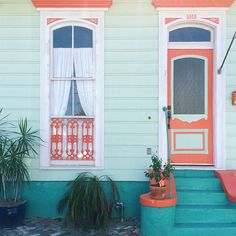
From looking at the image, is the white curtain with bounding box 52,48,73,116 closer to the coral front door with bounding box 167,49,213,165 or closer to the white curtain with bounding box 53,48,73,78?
the white curtain with bounding box 53,48,73,78

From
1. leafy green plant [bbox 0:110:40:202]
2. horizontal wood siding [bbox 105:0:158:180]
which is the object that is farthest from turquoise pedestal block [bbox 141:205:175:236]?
leafy green plant [bbox 0:110:40:202]

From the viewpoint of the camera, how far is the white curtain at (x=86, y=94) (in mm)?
6008

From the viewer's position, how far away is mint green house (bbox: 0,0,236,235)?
19.3ft

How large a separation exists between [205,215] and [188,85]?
2.26 metres

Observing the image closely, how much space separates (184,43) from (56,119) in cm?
261

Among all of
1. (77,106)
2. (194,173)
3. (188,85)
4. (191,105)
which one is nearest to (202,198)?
(194,173)

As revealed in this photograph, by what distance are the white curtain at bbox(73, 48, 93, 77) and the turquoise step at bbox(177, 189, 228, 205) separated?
2.54 meters

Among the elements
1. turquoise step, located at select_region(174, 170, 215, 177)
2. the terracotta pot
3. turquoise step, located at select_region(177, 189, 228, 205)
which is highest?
turquoise step, located at select_region(174, 170, 215, 177)

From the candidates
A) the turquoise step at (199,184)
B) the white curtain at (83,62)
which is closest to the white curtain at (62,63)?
the white curtain at (83,62)

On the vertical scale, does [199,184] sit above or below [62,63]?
below

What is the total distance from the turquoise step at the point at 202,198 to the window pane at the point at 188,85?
1471 millimetres

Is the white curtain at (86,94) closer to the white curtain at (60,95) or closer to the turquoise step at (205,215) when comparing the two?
the white curtain at (60,95)

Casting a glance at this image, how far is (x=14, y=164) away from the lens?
5.46m

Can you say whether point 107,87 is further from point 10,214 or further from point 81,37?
point 10,214
